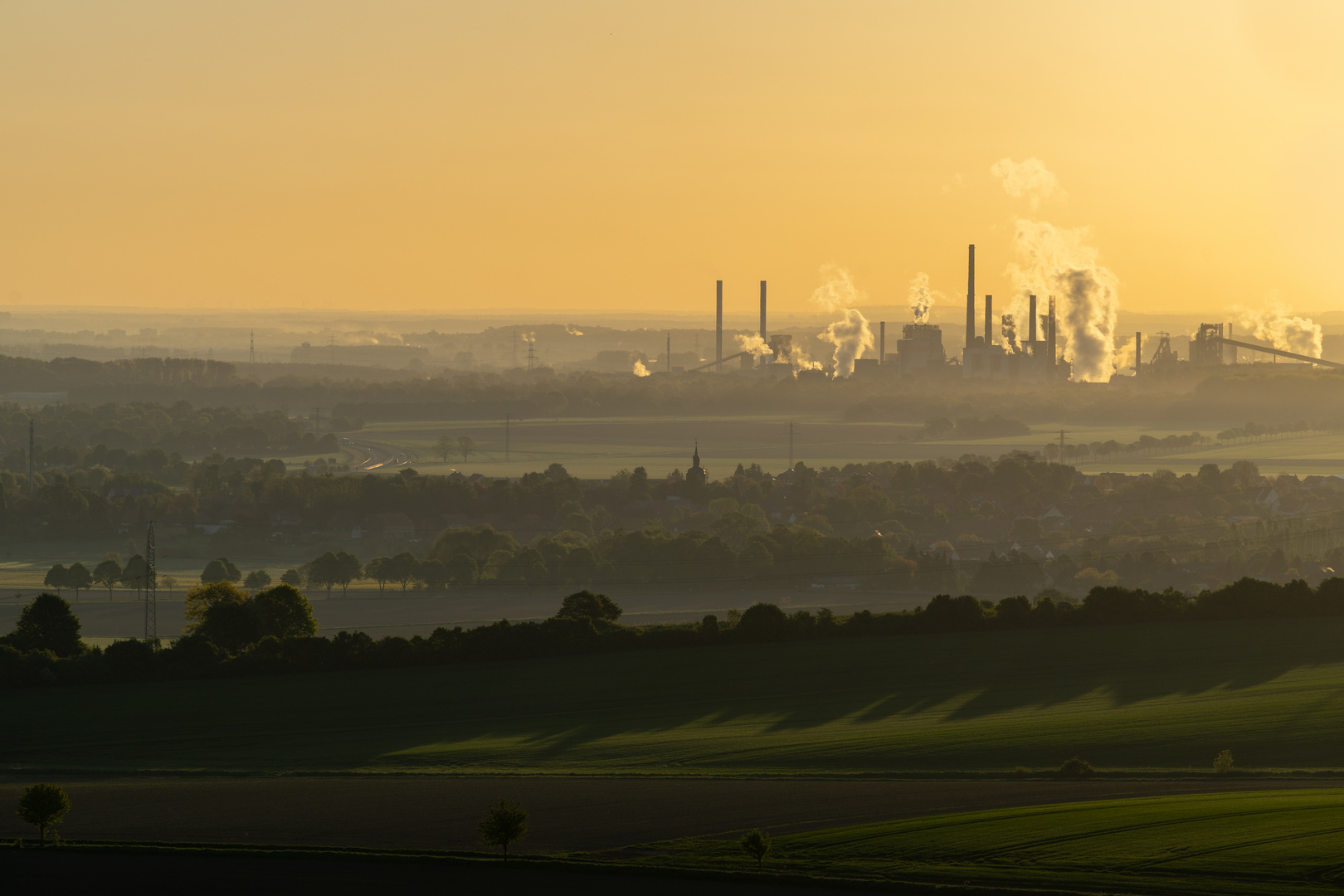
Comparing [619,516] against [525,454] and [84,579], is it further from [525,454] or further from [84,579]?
[525,454]

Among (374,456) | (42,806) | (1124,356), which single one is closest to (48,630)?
(42,806)

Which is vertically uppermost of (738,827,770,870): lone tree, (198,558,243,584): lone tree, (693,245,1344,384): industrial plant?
(693,245,1344,384): industrial plant

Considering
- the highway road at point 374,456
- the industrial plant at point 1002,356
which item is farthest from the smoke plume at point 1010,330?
the highway road at point 374,456

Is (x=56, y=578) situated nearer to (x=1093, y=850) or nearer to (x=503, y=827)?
(x=503, y=827)

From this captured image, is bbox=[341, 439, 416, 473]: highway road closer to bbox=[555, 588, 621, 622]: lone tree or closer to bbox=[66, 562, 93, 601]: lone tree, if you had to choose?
bbox=[66, 562, 93, 601]: lone tree

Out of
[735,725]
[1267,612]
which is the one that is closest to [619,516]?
[1267,612]

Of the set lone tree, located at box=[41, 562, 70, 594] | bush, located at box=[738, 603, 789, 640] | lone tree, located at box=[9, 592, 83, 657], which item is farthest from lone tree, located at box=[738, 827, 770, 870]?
lone tree, located at box=[41, 562, 70, 594]
